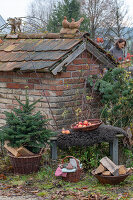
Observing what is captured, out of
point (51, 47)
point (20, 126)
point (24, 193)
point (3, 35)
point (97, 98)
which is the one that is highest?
point (3, 35)

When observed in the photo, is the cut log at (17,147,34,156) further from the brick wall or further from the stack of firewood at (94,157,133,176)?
the stack of firewood at (94,157,133,176)

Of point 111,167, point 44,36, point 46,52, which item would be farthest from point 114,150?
point 44,36

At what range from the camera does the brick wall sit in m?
5.86

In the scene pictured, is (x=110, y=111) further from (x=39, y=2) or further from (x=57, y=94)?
(x=39, y=2)

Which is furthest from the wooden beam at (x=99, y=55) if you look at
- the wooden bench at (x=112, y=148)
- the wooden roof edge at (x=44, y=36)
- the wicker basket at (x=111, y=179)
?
the wicker basket at (x=111, y=179)

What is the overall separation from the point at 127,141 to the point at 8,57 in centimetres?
307

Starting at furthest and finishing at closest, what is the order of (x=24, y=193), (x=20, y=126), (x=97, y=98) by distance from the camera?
1. (x=97, y=98)
2. (x=20, y=126)
3. (x=24, y=193)

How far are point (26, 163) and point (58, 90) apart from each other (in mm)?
1533

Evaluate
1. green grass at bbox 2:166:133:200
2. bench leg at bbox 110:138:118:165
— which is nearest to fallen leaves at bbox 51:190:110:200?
green grass at bbox 2:166:133:200

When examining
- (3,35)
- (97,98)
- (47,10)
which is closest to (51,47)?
(97,98)

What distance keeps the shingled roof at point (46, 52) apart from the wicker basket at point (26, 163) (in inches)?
61.9

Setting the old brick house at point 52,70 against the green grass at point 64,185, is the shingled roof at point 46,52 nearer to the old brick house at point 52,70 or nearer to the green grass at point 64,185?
the old brick house at point 52,70

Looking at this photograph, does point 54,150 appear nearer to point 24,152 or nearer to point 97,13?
point 24,152

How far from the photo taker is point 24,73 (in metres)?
6.32
